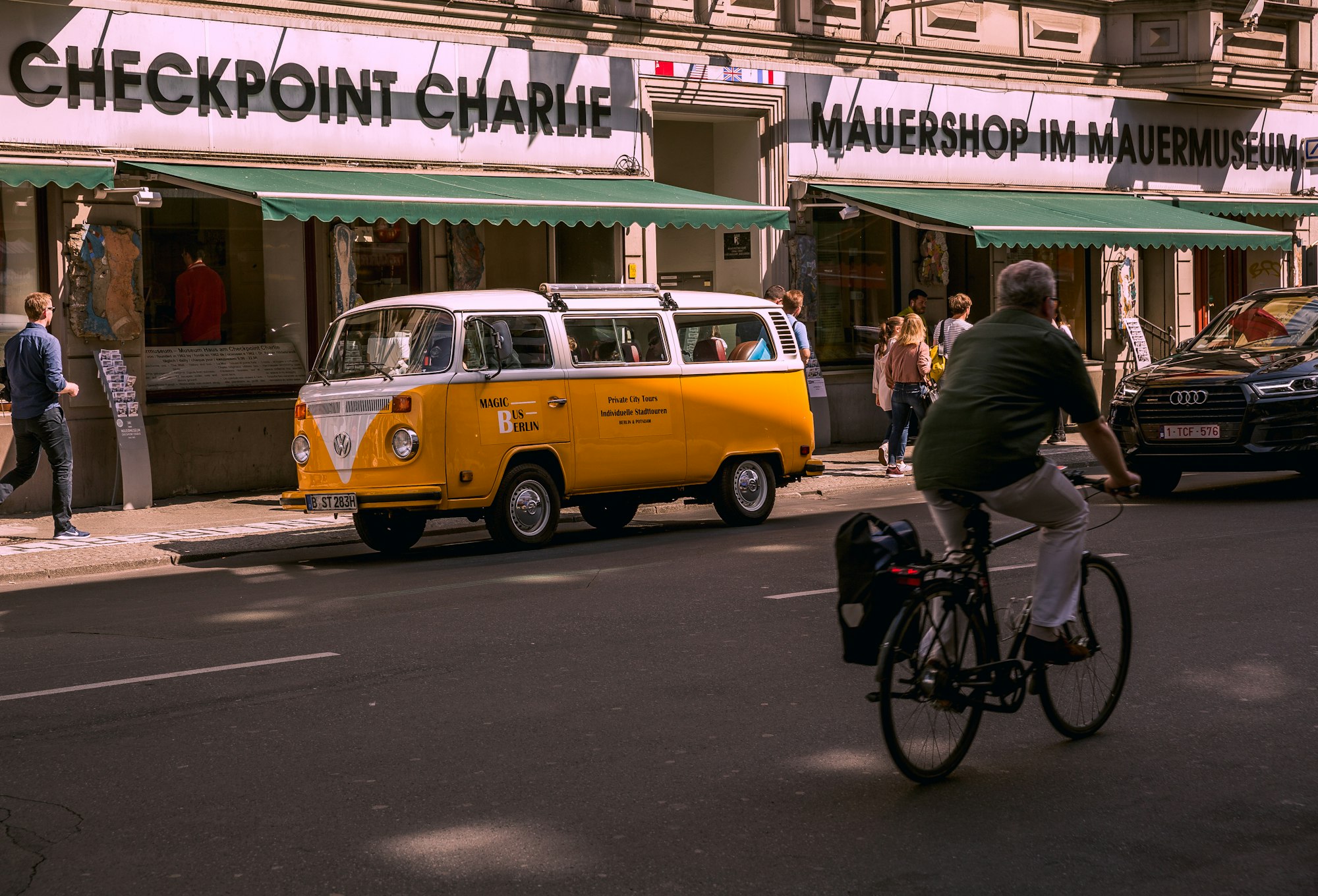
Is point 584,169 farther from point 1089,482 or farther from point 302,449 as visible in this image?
point 1089,482

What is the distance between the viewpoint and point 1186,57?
25422 mm

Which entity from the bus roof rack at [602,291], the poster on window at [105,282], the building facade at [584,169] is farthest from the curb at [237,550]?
the poster on window at [105,282]

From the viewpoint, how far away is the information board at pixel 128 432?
1509 cm

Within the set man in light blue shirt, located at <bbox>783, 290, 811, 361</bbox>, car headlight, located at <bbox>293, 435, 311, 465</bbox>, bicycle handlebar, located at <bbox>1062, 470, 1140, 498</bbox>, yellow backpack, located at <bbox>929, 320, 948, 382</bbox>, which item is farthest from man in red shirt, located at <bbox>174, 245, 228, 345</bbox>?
bicycle handlebar, located at <bbox>1062, 470, 1140, 498</bbox>

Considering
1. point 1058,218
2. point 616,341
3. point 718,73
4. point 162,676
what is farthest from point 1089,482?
point 1058,218

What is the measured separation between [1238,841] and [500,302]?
8303 millimetres

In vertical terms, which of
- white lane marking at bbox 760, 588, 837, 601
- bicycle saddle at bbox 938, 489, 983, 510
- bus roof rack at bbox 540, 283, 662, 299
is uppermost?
bus roof rack at bbox 540, 283, 662, 299

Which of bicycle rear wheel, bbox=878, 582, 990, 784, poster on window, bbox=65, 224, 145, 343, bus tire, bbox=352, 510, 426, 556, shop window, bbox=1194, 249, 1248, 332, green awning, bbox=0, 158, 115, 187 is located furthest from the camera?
shop window, bbox=1194, 249, 1248, 332

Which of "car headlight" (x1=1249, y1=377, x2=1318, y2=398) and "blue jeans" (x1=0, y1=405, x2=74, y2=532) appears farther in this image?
"car headlight" (x1=1249, y1=377, x2=1318, y2=398)

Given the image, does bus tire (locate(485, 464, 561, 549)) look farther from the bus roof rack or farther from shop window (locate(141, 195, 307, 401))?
shop window (locate(141, 195, 307, 401))

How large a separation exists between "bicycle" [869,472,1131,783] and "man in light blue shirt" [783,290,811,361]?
11.2 meters

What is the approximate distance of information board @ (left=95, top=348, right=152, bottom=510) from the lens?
49.5 ft

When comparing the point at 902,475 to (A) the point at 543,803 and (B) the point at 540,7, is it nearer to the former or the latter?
(B) the point at 540,7

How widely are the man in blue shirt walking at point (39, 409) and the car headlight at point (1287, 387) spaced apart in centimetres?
967
